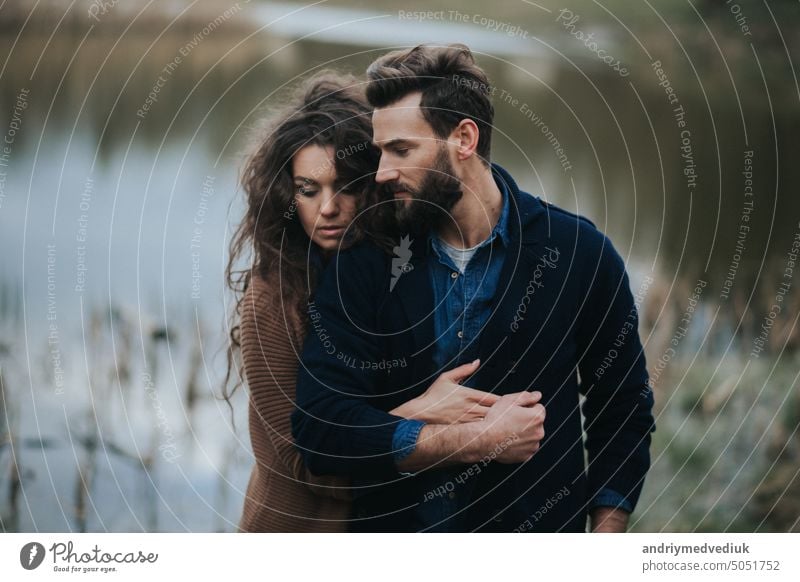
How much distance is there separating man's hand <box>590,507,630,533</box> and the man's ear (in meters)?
1.25

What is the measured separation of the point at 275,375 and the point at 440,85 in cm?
106

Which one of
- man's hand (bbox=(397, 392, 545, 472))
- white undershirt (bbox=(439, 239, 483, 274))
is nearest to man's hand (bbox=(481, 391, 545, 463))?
man's hand (bbox=(397, 392, 545, 472))

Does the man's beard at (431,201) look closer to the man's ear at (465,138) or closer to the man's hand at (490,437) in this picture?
the man's ear at (465,138)

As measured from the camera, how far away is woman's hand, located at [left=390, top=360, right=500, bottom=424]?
3.27 meters

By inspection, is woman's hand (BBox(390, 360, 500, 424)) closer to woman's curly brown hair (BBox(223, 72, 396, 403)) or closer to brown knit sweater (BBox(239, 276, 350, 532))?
brown knit sweater (BBox(239, 276, 350, 532))

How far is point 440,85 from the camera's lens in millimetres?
3264

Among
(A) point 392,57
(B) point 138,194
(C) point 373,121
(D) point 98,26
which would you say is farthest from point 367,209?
(D) point 98,26

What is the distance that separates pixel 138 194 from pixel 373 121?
827mm

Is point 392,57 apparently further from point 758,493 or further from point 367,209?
point 758,493

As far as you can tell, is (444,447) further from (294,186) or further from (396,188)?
(294,186)

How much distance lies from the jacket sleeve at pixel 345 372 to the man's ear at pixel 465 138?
42 centimetres

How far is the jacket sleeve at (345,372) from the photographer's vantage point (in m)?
3.24

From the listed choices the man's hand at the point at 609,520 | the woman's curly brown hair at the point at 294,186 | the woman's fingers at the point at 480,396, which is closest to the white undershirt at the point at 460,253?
the woman's curly brown hair at the point at 294,186

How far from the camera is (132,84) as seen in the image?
11.2ft
